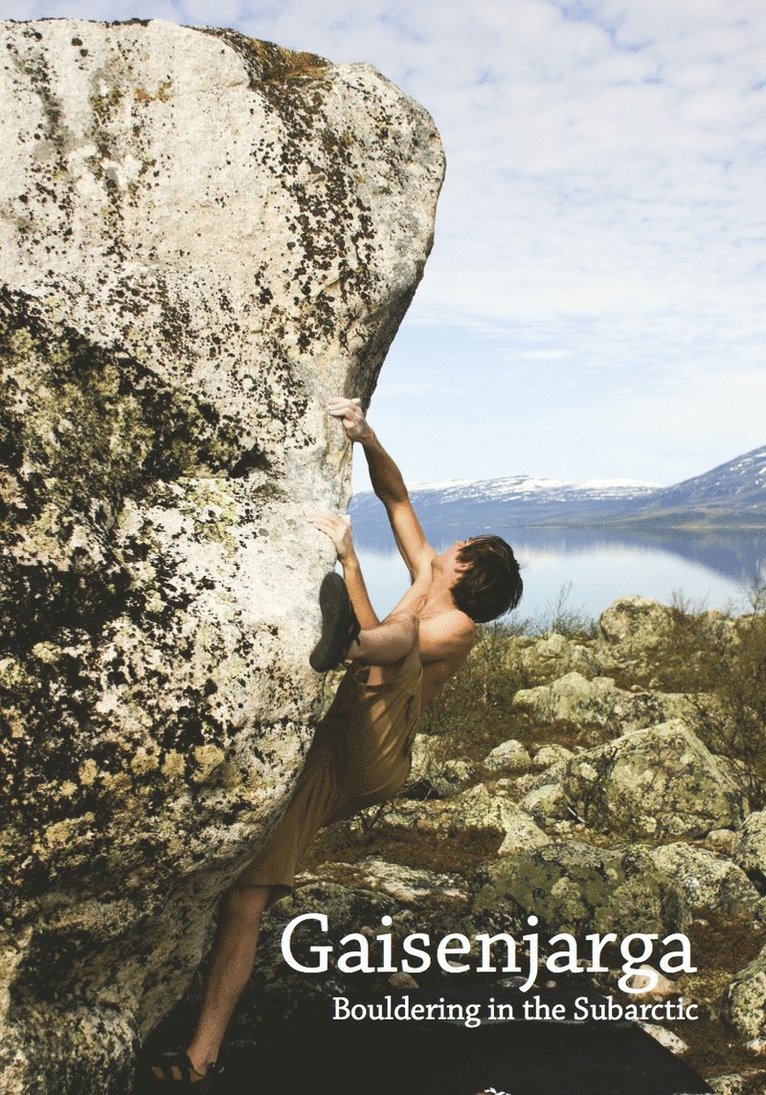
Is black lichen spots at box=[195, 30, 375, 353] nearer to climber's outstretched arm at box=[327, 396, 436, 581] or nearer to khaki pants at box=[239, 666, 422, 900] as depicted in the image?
climber's outstretched arm at box=[327, 396, 436, 581]

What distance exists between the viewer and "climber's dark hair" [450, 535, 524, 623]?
16.1ft

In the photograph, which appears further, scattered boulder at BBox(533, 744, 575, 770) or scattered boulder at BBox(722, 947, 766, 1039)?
scattered boulder at BBox(533, 744, 575, 770)

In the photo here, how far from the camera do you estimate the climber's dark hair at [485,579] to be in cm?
492

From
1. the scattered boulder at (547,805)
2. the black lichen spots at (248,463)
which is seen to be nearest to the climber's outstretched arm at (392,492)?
the black lichen spots at (248,463)

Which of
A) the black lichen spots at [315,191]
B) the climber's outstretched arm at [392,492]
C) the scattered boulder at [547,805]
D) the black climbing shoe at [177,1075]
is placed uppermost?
the black lichen spots at [315,191]

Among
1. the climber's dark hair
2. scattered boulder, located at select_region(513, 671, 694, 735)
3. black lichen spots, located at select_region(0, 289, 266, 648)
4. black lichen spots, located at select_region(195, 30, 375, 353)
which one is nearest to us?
black lichen spots, located at select_region(0, 289, 266, 648)

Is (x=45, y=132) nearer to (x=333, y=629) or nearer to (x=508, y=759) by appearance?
(x=333, y=629)

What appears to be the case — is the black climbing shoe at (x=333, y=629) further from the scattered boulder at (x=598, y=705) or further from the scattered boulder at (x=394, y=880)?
the scattered boulder at (x=598, y=705)

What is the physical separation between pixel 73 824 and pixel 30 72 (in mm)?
3164

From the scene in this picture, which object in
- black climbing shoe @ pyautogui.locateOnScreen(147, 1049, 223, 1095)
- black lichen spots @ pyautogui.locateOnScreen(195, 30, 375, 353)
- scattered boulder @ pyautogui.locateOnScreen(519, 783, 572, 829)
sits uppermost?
black lichen spots @ pyautogui.locateOnScreen(195, 30, 375, 353)

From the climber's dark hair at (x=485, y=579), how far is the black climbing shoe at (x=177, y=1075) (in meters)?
2.32

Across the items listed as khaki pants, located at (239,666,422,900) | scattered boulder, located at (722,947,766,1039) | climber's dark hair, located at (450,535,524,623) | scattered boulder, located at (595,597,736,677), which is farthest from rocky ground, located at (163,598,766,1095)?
climber's dark hair, located at (450,535,524,623)

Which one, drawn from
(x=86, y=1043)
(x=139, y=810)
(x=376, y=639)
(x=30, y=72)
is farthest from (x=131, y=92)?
(x=86, y=1043)

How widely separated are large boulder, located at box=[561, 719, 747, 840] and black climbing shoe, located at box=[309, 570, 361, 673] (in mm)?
6017
